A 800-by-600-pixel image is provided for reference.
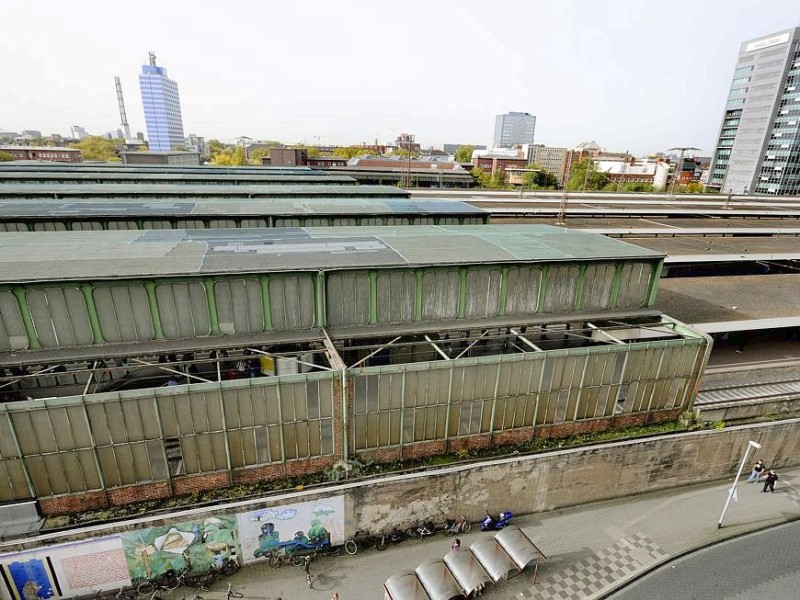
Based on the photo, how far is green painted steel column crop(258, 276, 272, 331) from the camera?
15938 millimetres

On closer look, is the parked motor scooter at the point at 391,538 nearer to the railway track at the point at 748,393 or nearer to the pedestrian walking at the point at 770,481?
the railway track at the point at 748,393

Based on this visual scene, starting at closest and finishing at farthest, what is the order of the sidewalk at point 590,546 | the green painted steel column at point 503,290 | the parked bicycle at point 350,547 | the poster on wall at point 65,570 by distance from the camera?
the poster on wall at point 65,570 → the sidewalk at point 590,546 → the parked bicycle at point 350,547 → the green painted steel column at point 503,290

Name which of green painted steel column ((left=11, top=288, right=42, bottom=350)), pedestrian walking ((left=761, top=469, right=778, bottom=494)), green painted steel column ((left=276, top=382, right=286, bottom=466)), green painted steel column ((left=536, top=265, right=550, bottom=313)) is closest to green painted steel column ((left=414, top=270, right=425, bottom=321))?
green painted steel column ((left=536, top=265, right=550, bottom=313))

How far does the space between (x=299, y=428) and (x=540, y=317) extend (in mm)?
10719

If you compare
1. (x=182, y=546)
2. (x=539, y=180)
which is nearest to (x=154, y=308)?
(x=182, y=546)

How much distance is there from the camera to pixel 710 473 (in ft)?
64.0

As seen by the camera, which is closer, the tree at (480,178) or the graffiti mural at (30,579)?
the graffiti mural at (30,579)

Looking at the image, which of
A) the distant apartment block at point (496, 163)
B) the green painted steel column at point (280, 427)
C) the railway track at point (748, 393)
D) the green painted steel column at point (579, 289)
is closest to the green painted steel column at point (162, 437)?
the green painted steel column at point (280, 427)

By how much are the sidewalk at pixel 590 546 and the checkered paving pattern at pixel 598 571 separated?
0.03m

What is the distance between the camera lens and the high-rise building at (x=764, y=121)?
105688 millimetres

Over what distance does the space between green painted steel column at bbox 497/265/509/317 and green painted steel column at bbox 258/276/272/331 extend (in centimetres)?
913

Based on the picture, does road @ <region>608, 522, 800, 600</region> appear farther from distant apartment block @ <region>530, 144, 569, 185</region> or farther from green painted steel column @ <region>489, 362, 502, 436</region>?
distant apartment block @ <region>530, 144, 569, 185</region>

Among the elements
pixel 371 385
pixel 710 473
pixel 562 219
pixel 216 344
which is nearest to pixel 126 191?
pixel 216 344

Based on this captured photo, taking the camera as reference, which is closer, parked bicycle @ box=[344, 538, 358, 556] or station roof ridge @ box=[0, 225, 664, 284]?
station roof ridge @ box=[0, 225, 664, 284]
